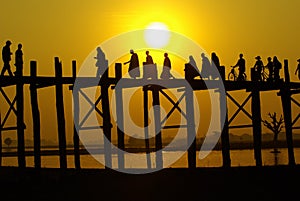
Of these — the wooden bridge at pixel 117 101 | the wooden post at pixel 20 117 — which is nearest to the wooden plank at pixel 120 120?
the wooden bridge at pixel 117 101

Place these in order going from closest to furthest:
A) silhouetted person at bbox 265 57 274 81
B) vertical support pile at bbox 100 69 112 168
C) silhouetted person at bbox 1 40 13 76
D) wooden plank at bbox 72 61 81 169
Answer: vertical support pile at bbox 100 69 112 168, silhouetted person at bbox 1 40 13 76, wooden plank at bbox 72 61 81 169, silhouetted person at bbox 265 57 274 81

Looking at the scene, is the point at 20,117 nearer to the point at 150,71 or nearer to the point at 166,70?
the point at 150,71

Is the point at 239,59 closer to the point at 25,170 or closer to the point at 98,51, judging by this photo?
the point at 98,51

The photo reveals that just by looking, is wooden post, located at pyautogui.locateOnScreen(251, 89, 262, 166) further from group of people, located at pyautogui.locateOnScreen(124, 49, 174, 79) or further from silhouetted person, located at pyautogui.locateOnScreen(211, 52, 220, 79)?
group of people, located at pyautogui.locateOnScreen(124, 49, 174, 79)

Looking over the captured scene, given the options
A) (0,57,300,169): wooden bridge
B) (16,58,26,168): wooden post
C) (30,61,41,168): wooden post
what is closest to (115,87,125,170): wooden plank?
(0,57,300,169): wooden bridge

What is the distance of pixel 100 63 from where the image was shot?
2255 centimetres

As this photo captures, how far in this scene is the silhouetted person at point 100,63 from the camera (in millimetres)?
22203

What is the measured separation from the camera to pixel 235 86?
24.6m

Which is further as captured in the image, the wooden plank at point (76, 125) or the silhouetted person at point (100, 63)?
the wooden plank at point (76, 125)

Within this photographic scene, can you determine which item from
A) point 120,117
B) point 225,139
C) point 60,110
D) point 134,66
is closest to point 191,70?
point 134,66

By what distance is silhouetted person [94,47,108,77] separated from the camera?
2220 centimetres

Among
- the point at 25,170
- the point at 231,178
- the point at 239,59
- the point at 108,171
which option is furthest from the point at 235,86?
the point at 25,170

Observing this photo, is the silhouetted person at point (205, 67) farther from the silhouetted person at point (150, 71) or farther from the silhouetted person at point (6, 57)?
the silhouetted person at point (6, 57)

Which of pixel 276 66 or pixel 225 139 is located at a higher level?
pixel 276 66
